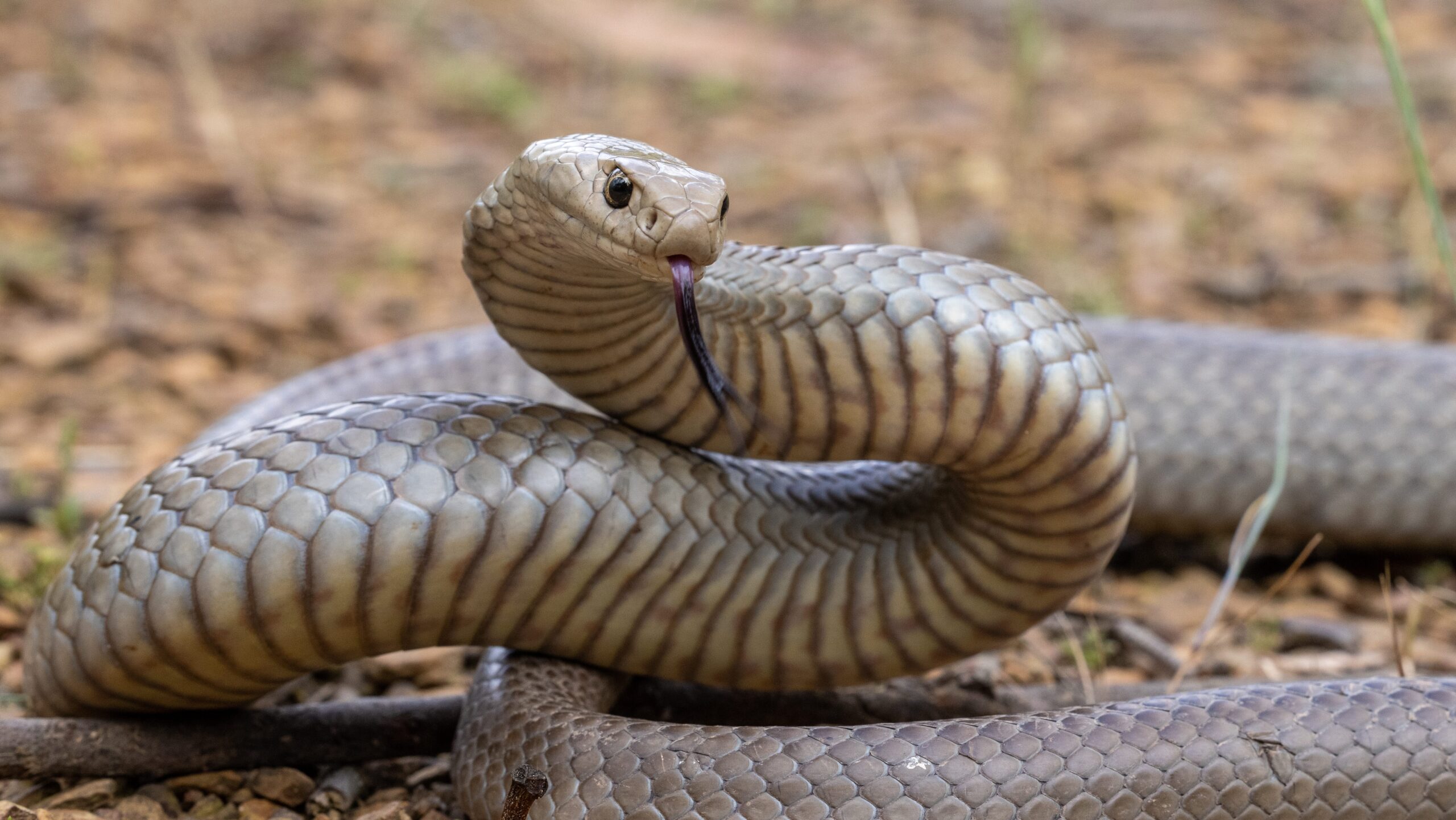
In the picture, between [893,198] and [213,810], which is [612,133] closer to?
[893,198]

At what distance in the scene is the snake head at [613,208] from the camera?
7.98ft

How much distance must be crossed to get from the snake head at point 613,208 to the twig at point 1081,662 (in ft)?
4.81

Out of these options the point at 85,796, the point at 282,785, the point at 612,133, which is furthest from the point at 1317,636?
the point at 612,133

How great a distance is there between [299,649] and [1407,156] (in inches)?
295

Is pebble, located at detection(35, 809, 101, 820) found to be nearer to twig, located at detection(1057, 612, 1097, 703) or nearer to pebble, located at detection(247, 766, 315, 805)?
pebble, located at detection(247, 766, 315, 805)

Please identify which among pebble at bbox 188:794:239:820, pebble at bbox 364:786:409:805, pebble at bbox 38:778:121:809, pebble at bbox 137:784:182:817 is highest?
pebble at bbox 38:778:121:809

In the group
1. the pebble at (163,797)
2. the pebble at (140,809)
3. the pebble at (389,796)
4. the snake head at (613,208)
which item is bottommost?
the pebble at (389,796)

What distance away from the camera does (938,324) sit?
261cm

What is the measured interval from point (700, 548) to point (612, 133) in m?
6.64

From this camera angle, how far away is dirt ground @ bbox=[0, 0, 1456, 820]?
4.33 m

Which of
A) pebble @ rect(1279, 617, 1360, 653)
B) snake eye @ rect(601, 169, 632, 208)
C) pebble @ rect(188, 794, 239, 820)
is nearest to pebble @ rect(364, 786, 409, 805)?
pebble @ rect(188, 794, 239, 820)

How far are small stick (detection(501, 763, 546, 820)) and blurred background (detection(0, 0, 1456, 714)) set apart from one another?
1.70 meters

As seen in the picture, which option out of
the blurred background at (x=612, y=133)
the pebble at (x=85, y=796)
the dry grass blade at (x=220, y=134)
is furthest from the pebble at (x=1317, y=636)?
the dry grass blade at (x=220, y=134)

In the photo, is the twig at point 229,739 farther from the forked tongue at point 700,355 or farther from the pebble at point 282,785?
the forked tongue at point 700,355
